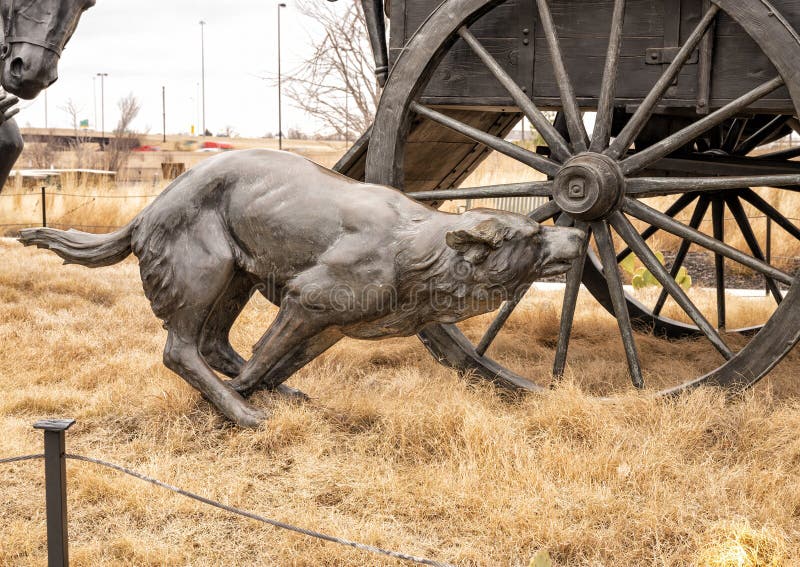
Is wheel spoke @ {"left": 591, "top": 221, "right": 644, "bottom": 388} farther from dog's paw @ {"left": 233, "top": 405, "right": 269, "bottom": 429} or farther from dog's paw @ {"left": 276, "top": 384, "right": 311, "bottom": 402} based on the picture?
dog's paw @ {"left": 233, "top": 405, "right": 269, "bottom": 429}

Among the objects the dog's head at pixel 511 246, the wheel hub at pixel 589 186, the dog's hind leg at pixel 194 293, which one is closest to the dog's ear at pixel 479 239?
the dog's head at pixel 511 246

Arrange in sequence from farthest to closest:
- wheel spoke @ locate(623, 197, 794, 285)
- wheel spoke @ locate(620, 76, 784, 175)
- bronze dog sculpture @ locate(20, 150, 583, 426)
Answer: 1. wheel spoke @ locate(623, 197, 794, 285)
2. wheel spoke @ locate(620, 76, 784, 175)
3. bronze dog sculpture @ locate(20, 150, 583, 426)

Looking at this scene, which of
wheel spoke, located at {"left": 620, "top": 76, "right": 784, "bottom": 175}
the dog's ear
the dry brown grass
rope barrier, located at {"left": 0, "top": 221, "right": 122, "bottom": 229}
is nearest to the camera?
the dry brown grass

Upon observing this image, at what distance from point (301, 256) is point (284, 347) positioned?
382mm

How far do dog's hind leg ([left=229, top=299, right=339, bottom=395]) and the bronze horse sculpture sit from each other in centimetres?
211

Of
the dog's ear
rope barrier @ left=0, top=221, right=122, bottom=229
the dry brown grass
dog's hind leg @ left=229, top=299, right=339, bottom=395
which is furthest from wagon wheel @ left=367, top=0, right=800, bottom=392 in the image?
rope barrier @ left=0, top=221, right=122, bottom=229

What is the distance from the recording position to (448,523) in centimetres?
291

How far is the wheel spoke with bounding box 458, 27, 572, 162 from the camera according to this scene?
390 cm

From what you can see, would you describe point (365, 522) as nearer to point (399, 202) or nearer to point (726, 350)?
point (399, 202)

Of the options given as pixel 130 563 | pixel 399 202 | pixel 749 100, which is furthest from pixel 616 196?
pixel 130 563

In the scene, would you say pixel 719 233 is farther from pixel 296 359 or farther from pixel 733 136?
pixel 296 359

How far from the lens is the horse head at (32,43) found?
4.59m

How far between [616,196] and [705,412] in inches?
37.8

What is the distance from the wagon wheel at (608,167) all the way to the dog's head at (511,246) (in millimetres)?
401
